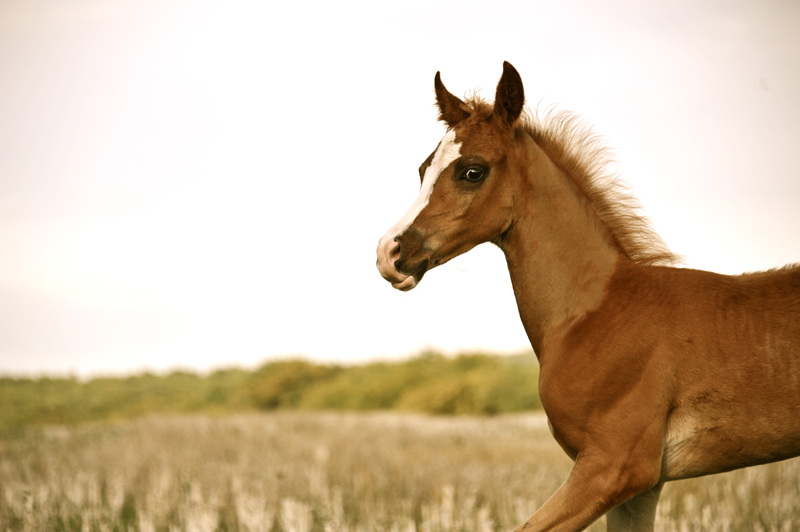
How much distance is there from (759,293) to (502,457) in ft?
23.0

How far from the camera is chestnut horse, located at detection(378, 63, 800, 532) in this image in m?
2.66

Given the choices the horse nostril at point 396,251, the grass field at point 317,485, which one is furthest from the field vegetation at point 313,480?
the horse nostril at point 396,251

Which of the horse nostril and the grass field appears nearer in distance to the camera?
the horse nostril

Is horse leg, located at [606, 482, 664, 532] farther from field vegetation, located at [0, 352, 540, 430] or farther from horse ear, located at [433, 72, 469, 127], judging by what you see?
field vegetation, located at [0, 352, 540, 430]

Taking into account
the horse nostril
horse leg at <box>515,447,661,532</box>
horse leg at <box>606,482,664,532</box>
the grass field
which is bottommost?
the grass field

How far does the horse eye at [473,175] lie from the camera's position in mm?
2943

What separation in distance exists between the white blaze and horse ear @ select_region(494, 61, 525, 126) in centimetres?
27

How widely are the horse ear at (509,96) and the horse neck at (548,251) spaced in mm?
156

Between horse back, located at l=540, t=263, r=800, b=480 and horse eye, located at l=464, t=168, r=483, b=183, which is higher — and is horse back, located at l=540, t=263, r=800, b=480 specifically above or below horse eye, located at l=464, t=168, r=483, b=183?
below

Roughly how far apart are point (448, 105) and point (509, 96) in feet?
1.16

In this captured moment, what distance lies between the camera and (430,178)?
2961 millimetres

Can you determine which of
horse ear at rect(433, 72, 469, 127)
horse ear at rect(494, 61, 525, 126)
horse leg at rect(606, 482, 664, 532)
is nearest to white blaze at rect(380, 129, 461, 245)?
horse ear at rect(433, 72, 469, 127)

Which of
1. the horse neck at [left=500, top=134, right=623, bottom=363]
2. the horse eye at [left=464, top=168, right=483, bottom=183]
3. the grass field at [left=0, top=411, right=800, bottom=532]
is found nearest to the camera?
the horse eye at [left=464, top=168, right=483, bottom=183]

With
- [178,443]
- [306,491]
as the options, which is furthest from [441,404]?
[306,491]
